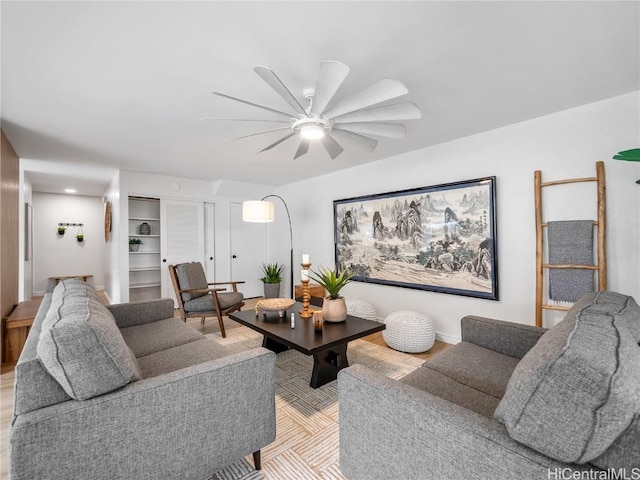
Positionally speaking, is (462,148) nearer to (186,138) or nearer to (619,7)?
(619,7)

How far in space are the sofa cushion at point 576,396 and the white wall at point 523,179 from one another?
83.6 inches

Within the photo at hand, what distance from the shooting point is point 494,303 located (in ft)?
9.93

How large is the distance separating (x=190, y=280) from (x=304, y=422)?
2606 millimetres

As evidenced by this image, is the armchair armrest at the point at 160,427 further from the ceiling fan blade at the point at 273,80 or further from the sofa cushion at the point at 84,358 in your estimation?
the ceiling fan blade at the point at 273,80

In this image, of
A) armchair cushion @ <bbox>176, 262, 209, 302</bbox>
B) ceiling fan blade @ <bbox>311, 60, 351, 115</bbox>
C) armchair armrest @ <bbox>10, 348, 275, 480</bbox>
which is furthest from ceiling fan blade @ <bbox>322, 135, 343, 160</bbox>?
armchair cushion @ <bbox>176, 262, 209, 302</bbox>

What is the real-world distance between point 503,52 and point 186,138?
9.59 feet

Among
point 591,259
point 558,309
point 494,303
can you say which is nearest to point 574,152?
point 591,259

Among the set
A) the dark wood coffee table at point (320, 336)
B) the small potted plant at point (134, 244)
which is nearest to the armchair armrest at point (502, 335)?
the dark wood coffee table at point (320, 336)

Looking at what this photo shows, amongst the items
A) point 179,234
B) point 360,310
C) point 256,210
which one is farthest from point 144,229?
point 360,310

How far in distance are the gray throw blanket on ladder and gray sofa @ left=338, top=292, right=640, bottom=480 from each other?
1233 millimetres

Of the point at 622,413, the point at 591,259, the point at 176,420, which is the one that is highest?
the point at 591,259

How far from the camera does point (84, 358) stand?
109cm

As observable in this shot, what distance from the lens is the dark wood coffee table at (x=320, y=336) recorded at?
2.17 meters

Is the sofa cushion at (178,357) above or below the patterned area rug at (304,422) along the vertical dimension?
above
